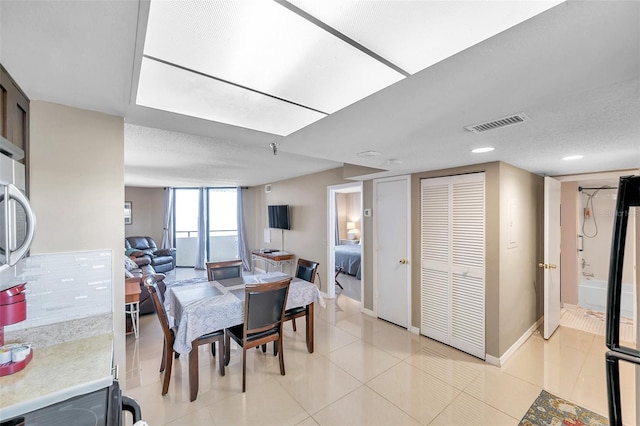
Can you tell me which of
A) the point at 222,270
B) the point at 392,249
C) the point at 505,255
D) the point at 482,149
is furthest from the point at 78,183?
the point at 505,255

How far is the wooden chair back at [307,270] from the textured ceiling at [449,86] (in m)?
1.69

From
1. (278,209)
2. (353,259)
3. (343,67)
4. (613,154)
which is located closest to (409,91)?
Result: (343,67)

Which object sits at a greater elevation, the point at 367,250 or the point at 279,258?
the point at 367,250

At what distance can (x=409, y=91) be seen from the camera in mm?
1178

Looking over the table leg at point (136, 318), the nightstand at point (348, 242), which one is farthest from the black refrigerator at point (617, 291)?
the nightstand at point (348, 242)

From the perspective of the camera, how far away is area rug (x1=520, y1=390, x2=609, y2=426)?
201cm

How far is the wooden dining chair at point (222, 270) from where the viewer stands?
3521mm

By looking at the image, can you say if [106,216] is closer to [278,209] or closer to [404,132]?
[404,132]

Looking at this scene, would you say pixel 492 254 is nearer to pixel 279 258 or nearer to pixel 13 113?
pixel 13 113

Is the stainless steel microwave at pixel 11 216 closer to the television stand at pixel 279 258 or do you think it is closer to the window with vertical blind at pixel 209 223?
the television stand at pixel 279 258

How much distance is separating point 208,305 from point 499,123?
103 inches

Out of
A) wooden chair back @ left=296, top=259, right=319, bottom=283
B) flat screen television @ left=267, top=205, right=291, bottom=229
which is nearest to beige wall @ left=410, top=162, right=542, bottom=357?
wooden chair back @ left=296, top=259, right=319, bottom=283

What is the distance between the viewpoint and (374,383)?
2463 millimetres

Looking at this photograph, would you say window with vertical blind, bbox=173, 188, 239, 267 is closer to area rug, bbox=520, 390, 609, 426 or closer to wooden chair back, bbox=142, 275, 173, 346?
wooden chair back, bbox=142, 275, 173, 346
